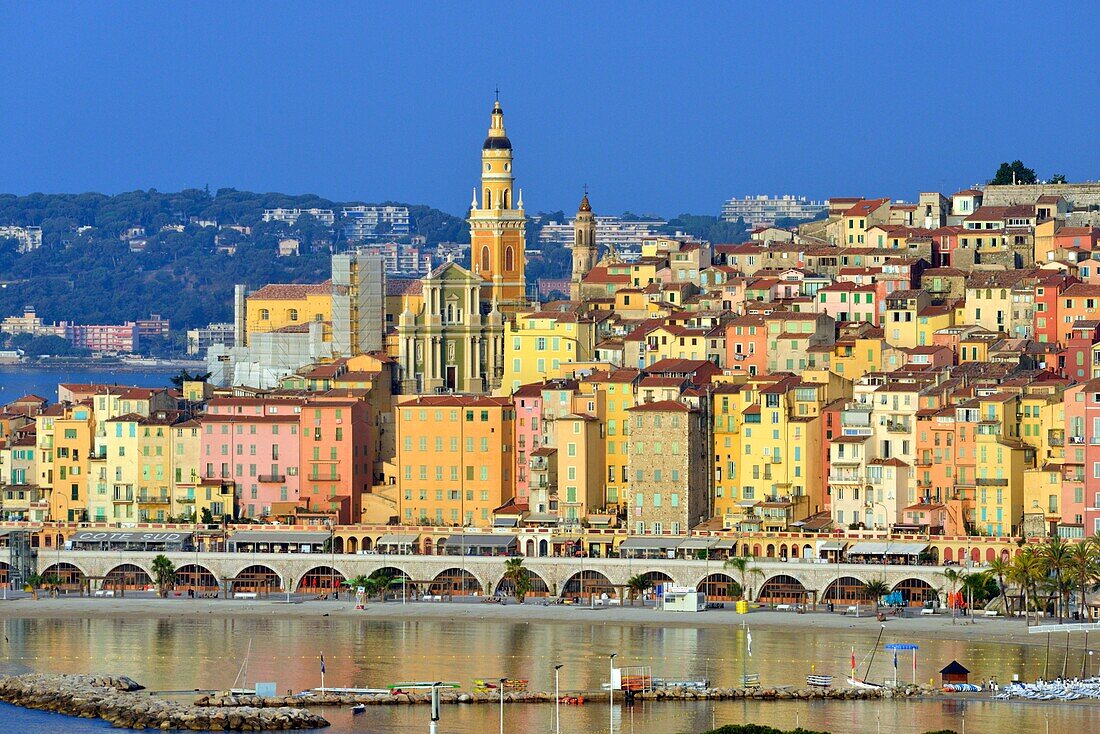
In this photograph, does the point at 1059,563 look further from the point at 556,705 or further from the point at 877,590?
the point at 556,705

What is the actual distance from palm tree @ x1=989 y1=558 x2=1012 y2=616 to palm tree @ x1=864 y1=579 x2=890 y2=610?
3038 millimetres

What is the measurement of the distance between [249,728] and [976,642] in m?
20.7

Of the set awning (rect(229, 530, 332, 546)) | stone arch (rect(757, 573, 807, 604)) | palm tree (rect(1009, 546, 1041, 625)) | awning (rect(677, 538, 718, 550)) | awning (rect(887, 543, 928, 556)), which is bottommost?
stone arch (rect(757, 573, 807, 604))

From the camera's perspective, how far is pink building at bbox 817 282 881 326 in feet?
329

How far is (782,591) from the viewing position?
3349 inches

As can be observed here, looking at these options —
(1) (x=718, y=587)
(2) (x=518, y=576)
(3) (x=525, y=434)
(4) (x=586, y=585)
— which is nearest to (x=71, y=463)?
(3) (x=525, y=434)

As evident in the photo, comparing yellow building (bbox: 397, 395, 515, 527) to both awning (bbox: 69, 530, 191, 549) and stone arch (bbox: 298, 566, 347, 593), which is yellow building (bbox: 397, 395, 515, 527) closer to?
stone arch (bbox: 298, 566, 347, 593)

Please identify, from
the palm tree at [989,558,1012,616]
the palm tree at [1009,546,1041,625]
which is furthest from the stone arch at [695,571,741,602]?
the palm tree at [1009,546,1041,625]

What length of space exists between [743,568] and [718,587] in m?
1.31

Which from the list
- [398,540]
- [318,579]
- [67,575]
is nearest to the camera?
[318,579]

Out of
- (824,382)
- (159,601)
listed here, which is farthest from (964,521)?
(159,601)

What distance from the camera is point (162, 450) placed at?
95.7 m

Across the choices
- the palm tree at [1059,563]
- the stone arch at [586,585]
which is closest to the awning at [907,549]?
the palm tree at [1059,563]

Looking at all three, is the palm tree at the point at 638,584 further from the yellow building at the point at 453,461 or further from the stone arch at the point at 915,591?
the yellow building at the point at 453,461
